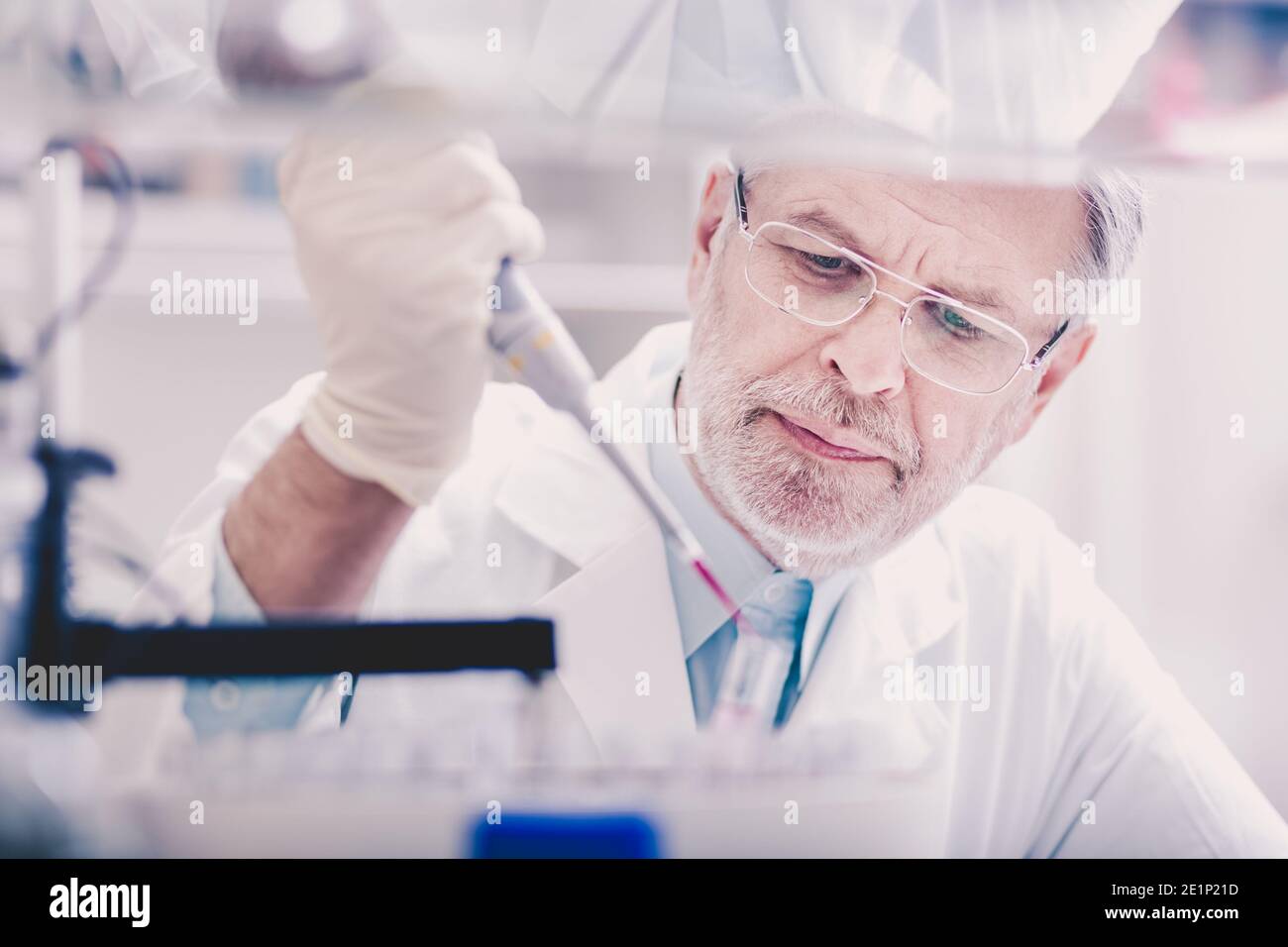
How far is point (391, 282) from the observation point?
95cm

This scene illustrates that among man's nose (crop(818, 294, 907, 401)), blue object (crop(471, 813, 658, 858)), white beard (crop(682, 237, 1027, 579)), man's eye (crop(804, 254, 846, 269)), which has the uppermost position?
man's eye (crop(804, 254, 846, 269))

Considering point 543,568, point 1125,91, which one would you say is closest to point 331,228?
point 543,568

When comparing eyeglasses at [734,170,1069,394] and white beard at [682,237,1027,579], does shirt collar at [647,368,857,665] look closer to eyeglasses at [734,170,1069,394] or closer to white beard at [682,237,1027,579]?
white beard at [682,237,1027,579]

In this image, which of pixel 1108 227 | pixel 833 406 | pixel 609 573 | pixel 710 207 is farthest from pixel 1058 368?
pixel 609 573

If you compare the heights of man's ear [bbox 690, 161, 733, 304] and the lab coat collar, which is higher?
man's ear [bbox 690, 161, 733, 304]

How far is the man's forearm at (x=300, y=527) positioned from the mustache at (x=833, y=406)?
1.12ft

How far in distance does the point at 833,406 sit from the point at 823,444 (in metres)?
0.04

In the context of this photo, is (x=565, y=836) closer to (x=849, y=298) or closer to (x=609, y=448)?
(x=609, y=448)

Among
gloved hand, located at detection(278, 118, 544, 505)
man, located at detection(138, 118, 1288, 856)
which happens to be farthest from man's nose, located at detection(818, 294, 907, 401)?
gloved hand, located at detection(278, 118, 544, 505)

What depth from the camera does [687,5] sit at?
103 cm

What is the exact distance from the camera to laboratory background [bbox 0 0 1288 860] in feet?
3.15

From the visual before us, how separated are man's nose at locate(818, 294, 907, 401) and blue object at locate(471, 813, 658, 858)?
448 millimetres

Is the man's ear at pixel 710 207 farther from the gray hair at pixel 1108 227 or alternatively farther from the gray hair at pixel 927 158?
the gray hair at pixel 1108 227
